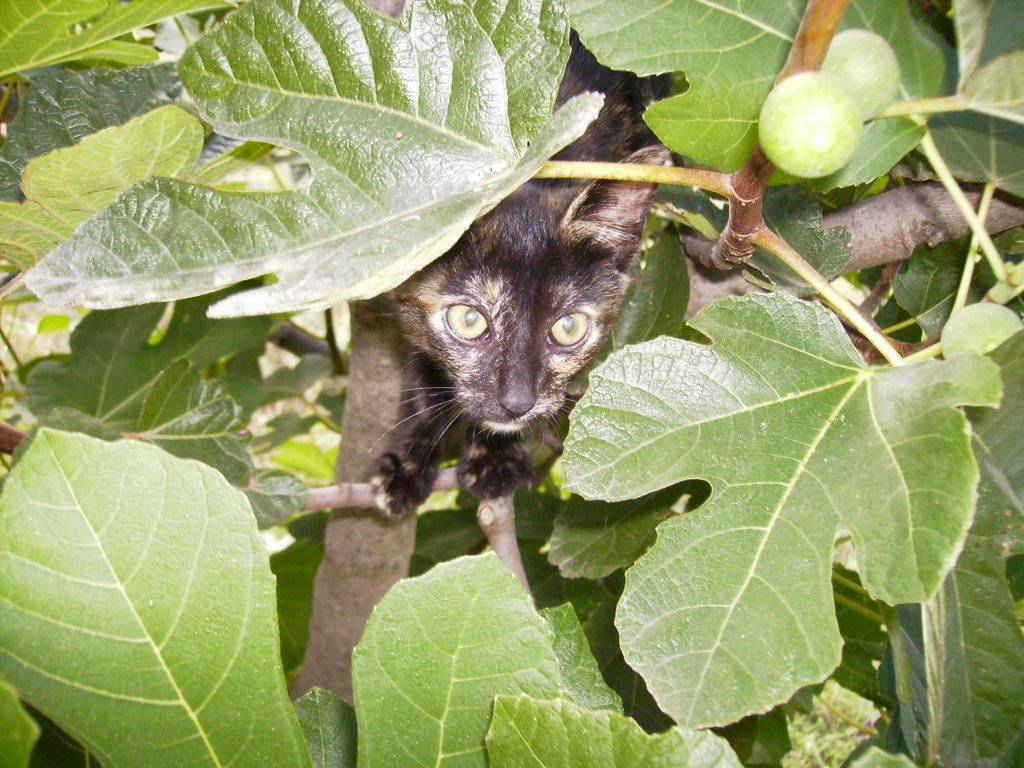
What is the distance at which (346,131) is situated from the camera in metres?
0.77

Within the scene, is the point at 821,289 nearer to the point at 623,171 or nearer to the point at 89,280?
the point at 623,171

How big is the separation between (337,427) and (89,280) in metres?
1.51

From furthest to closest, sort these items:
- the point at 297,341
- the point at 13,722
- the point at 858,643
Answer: the point at 297,341 → the point at 858,643 → the point at 13,722

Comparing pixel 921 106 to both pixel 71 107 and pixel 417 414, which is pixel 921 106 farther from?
pixel 417 414

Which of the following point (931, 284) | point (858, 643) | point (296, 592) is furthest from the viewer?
point (296, 592)

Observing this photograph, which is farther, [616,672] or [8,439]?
[616,672]

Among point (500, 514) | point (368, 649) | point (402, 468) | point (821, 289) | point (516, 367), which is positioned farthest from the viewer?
point (402, 468)

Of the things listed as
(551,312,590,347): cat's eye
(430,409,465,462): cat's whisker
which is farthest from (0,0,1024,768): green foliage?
(430,409,465,462): cat's whisker

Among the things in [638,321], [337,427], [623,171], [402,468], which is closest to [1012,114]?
[623,171]

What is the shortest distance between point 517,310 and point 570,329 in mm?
127

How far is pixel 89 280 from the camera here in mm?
680

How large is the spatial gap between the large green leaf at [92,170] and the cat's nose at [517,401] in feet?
2.09

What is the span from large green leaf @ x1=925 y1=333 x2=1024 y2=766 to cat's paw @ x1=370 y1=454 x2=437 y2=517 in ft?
3.27

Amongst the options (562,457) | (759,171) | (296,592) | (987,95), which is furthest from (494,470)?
(987,95)
